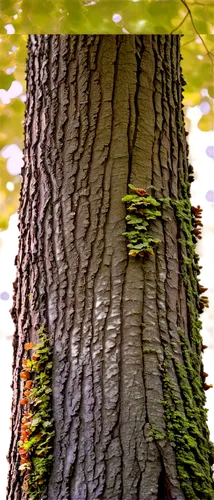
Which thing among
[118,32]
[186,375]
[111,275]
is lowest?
[186,375]

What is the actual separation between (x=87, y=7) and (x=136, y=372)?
868mm

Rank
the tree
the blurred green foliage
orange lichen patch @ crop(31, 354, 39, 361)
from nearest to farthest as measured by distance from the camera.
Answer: the blurred green foliage
the tree
orange lichen patch @ crop(31, 354, 39, 361)

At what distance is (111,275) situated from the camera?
1.32 meters

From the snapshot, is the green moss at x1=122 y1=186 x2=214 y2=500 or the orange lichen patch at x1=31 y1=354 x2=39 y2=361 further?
the orange lichen patch at x1=31 y1=354 x2=39 y2=361

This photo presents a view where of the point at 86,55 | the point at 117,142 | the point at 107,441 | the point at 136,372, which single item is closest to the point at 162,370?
the point at 136,372

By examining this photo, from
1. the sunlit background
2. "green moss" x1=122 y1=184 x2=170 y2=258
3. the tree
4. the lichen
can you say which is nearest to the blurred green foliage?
the sunlit background

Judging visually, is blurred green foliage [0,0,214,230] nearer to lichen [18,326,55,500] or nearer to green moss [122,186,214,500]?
green moss [122,186,214,500]

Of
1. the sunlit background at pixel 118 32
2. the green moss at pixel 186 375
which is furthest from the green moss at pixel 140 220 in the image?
the sunlit background at pixel 118 32

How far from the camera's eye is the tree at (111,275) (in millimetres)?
1210

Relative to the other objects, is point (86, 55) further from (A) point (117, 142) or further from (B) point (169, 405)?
(B) point (169, 405)

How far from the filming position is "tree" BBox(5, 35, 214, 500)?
1.21 m

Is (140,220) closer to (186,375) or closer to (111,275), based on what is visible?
(111,275)

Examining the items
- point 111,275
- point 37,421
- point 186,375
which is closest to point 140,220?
point 111,275

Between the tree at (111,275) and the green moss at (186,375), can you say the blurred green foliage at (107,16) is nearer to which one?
the tree at (111,275)
